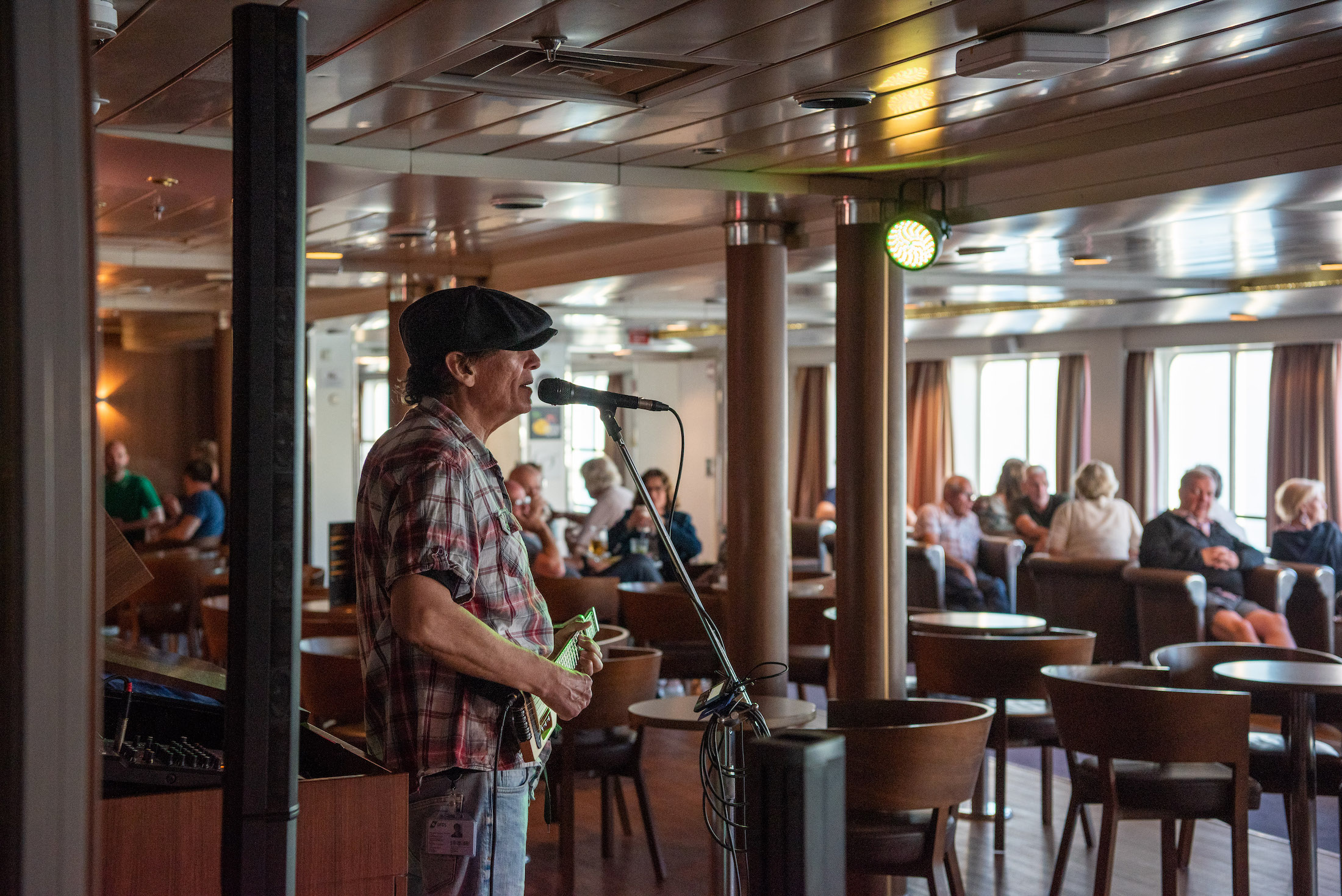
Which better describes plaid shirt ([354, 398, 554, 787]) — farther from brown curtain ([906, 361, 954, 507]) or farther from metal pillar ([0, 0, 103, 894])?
brown curtain ([906, 361, 954, 507])

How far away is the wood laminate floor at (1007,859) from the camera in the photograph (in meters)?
4.58

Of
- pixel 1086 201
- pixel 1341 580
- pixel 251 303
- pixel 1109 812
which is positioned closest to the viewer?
pixel 251 303

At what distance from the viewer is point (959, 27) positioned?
9.94 ft

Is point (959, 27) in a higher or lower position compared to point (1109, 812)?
higher

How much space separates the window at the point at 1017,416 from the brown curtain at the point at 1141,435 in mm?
1190

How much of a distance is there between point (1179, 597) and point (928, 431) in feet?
27.0

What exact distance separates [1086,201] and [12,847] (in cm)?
461

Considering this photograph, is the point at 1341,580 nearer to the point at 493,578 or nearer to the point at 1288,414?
the point at 1288,414

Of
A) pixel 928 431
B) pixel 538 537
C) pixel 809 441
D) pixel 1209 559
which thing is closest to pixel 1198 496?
pixel 1209 559

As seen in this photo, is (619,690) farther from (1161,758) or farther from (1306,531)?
(1306,531)

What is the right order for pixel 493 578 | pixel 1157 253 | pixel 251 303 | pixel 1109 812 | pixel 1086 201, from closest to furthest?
pixel 251 303 → pixel 493 578 → pixel 1109 812 → pixel 1086 201 → pixel 1157 253

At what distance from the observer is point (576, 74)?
355 cm

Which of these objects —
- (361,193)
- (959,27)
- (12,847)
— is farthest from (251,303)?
(361,193)

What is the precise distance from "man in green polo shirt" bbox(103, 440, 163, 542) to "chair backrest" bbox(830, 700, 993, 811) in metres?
8.95
